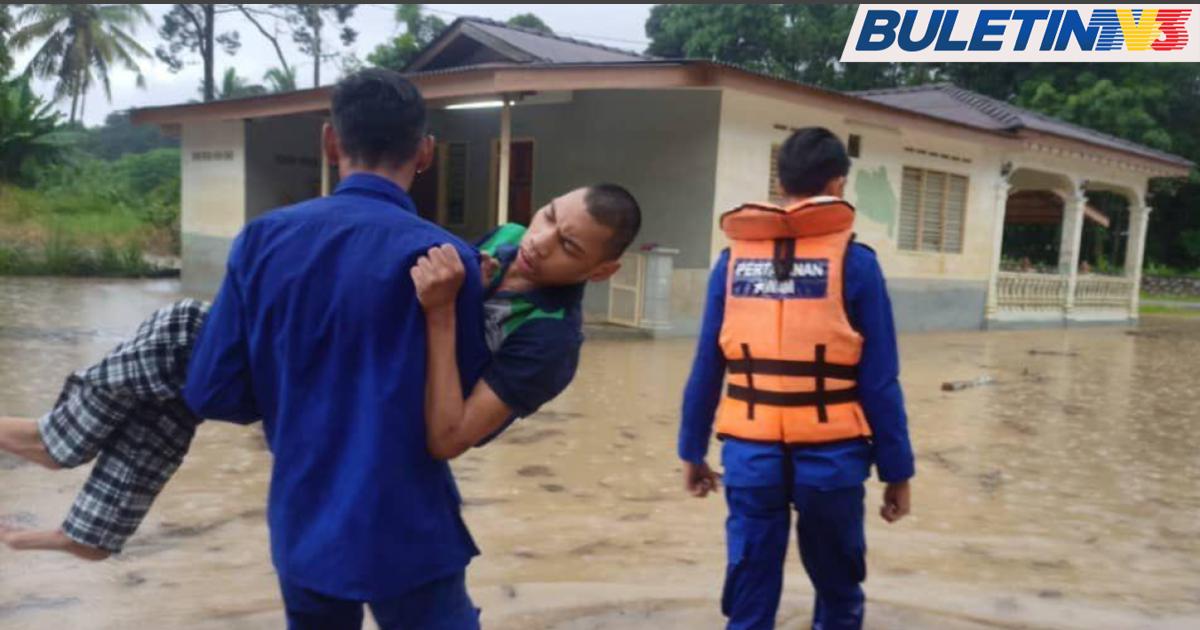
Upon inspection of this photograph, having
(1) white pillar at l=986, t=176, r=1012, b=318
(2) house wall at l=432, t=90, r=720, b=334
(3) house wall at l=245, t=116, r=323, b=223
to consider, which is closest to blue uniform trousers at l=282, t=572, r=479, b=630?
(2) house wall at l=432, t=90, r=720, b=334

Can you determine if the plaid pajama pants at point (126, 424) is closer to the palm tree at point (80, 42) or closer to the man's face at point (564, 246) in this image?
the man's face at point (564, 246)

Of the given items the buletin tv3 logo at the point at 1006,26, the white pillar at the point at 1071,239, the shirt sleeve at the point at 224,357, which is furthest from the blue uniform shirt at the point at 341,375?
the white pillar at the point at 1071,239

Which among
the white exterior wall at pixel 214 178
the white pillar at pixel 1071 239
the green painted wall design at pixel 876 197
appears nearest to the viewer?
the green painted wall design at pixel 876 197

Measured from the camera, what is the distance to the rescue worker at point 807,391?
2.48 metres

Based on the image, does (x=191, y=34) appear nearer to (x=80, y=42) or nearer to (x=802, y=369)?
(x=80, y=42)

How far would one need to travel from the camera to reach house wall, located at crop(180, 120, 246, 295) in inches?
614

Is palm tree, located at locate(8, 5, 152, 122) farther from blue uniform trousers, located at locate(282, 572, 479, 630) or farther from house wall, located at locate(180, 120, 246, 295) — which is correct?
blue uniform trousers, located at locate(282, 572, 479, 630)

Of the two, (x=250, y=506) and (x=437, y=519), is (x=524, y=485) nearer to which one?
(x=250, y=506)

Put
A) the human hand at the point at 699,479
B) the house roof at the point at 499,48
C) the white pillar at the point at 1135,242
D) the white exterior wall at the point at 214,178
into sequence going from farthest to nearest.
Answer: the white pillar at the point at 1135,242, the white exterior wall at the point at 214,178, the house roof at the point at 499,48, the human hand at the point at 699,479

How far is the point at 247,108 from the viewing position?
1427cm

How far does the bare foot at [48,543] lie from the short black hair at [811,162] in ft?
6.04

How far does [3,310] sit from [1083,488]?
11.8 m

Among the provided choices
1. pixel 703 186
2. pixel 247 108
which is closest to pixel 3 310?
pixel 247 108

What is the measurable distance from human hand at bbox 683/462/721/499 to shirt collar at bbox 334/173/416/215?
55.6 inches
